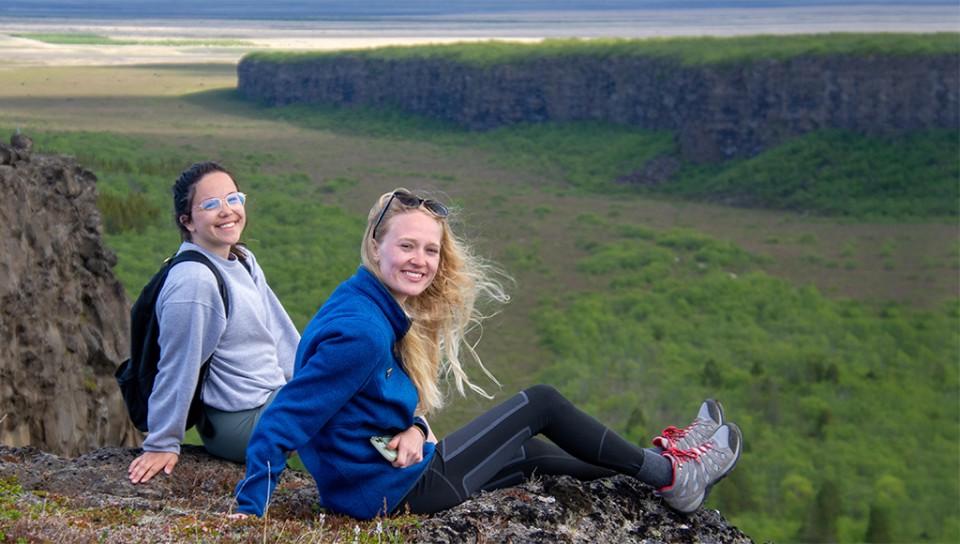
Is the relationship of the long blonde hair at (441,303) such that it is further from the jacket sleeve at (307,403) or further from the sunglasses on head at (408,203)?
the jacket sleeve at (307,403)

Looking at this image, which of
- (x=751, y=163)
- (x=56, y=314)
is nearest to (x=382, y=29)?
(x=751, y=163)

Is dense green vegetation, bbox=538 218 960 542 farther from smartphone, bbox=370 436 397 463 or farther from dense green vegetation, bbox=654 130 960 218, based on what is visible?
smartphone, bbox=370 436 397 463

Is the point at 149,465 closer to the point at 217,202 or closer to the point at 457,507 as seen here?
the point at 217,202

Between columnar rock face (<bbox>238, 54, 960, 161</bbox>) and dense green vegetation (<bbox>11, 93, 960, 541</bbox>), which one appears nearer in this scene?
dense green vegetation (<bbox>11, 93, 960, 541</bbox>)

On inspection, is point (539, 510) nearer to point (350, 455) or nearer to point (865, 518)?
point (350, 455)

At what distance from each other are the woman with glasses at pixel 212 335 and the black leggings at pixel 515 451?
1324mm

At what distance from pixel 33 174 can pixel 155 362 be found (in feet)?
23.6

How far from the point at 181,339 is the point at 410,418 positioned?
1.32 meters

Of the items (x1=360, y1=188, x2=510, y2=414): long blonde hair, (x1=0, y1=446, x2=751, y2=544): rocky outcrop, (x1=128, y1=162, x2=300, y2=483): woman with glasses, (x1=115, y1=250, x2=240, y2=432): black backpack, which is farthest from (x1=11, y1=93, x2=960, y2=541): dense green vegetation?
(x1=360, y1=188, x2=510, y2=414): long blonde hair

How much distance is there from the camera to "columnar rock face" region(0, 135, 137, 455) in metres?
11.0

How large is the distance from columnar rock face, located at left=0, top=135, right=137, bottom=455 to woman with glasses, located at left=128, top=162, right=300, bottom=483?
393 centimetres

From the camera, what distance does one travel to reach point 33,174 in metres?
13.2

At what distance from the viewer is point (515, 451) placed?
6.05 m

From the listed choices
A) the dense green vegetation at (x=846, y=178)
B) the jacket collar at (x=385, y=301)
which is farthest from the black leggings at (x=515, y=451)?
the dense green vegetation at (x=846, y=178)
